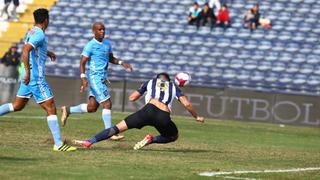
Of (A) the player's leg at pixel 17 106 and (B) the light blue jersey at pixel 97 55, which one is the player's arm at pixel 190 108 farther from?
(B) the light blue jersey at pixel 97 55

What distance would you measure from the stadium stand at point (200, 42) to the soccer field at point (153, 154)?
884 centimetres

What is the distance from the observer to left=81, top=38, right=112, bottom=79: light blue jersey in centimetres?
1858

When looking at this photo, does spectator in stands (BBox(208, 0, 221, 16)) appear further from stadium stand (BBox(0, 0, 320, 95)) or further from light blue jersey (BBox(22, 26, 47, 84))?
light blue jersey (BBox(22, 26, 47, 84))

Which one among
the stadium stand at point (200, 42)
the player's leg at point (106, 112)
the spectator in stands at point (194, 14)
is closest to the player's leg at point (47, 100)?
the player's leg at point (106, 112)

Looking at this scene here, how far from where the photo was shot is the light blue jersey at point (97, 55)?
1858 centimetres

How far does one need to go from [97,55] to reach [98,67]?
255 mm

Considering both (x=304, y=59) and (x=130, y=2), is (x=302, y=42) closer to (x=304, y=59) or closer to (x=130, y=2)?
(x=304, y=59)

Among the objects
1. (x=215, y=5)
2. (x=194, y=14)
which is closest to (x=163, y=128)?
(x=194, y=14)

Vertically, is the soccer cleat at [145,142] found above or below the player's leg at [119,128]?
below

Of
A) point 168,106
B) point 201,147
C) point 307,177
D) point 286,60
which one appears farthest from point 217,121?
point 307,177

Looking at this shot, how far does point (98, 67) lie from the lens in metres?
18.8

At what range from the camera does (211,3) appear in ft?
122

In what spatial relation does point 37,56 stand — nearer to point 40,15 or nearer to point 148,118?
point 40,15

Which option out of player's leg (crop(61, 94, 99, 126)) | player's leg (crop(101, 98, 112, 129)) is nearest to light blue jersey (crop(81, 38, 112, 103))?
player's leg (crop(101, 98, 112, 129))
